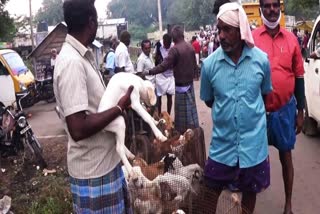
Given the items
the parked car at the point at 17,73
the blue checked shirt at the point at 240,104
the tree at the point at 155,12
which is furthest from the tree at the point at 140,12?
the blue checked shirt at the point at 240,104

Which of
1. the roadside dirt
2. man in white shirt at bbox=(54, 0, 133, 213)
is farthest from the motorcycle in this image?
man in white shirt at bbox=(54, 0, 133, 213)

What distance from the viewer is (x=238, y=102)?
277 cm

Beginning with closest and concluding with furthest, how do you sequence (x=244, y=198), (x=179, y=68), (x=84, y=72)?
1. (x=84, y=72)
2. (x=244, y=198)
3. (x=179, y=68)

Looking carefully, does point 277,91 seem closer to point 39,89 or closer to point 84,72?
point 84,72

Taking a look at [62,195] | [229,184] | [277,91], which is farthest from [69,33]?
[62,195]

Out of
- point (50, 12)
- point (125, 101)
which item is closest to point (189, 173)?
point (125, 101)

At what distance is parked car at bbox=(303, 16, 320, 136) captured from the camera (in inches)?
237

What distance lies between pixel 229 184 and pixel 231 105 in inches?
22.2

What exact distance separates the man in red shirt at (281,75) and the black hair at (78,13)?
1.77 meters

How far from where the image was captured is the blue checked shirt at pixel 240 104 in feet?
9.08

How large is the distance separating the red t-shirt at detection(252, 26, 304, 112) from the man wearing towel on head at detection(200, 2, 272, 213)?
55 cm

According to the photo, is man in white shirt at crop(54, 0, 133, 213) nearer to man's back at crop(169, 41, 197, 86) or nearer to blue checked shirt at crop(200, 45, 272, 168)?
blue checked shirt at crop(200, 45, 272, 168)

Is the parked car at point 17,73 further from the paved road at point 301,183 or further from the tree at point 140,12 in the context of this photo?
the tree at point 140,12

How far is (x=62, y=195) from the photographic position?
4.50 m
